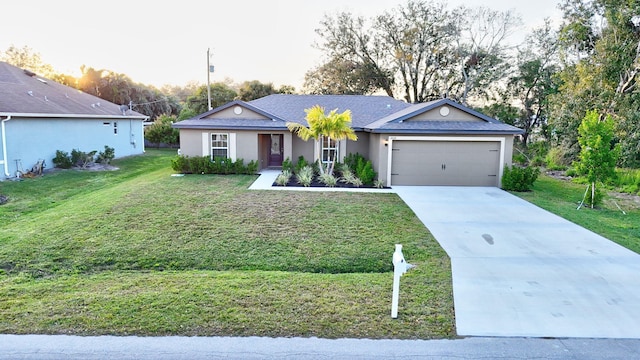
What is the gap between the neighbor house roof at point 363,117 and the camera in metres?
15.1

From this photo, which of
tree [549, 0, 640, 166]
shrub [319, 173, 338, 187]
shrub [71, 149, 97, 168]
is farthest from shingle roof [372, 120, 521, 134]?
shrub [71, 149, 97, 168]

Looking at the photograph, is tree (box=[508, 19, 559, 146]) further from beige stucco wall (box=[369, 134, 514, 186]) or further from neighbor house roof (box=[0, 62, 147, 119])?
neighbor house roof (box=[0, 62, 147, 119])

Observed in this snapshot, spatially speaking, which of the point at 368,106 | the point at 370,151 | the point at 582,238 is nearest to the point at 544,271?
the point at 582,238

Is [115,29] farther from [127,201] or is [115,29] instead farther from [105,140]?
[127,201]

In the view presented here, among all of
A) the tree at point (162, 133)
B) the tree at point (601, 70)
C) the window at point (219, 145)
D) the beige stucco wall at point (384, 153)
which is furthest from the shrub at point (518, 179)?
the tree at point (162, 133)

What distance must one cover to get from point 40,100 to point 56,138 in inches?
74.7

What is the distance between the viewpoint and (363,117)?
19734mm

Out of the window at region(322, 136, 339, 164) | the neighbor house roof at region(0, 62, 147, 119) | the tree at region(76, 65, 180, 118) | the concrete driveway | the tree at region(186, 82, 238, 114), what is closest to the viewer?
the concrete driveway

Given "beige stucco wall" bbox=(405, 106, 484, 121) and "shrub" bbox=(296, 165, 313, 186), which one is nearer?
"shrub" bbox=(296, 165, 313, 186)

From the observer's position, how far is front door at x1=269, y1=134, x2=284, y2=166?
2164 cm

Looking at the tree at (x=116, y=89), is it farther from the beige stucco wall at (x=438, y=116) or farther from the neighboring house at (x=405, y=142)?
the beige stucco wall at (x=438, y=116)

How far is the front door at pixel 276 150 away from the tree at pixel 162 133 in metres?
11.1

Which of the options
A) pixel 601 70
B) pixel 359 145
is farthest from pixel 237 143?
pixel 601 70

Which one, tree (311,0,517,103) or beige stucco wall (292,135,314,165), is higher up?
tree (311,0,517,103)
